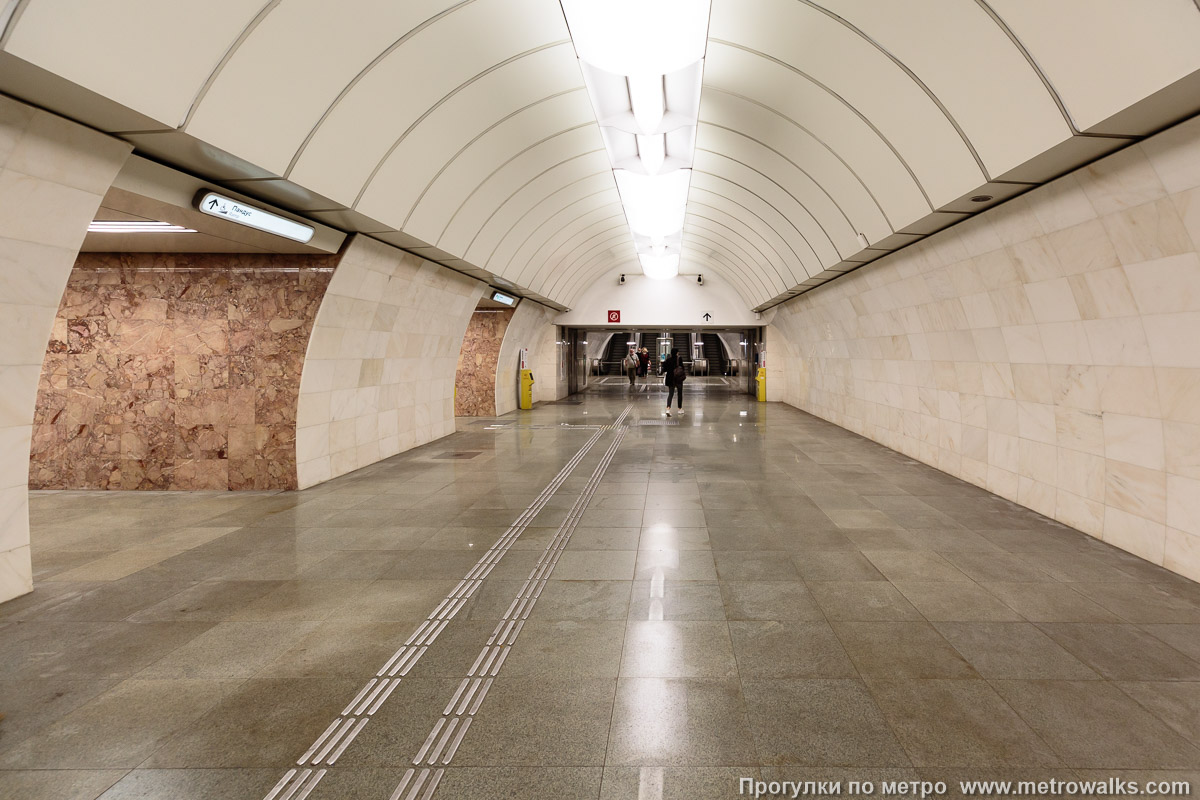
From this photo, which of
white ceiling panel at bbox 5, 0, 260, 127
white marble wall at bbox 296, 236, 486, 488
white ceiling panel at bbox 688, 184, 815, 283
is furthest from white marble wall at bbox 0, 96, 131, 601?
white ceiling panel at bbox 688, 184, 815, 283

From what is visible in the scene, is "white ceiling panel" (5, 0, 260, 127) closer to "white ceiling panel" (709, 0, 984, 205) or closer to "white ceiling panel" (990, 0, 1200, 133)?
"white ceiling panel" (709, 0, 984, 205)

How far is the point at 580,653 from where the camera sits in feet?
12.0

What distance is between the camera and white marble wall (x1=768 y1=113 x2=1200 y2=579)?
466 cm

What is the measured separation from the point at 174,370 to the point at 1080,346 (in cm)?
1065

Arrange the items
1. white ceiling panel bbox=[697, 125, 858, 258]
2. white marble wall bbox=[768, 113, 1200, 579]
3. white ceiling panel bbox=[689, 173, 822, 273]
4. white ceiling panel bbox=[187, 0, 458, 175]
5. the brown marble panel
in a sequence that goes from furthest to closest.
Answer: the brown marble panel
white ceiling panel bbox=[689, 173, 822, 273]
white ceiling panel bbox=[697, 125, 858, 258]
white marble wall bbox=[768, 113, 1200, 579]
white ceiling panel bbox=[187, 0, 458, 175]

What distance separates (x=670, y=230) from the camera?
14.8 metres

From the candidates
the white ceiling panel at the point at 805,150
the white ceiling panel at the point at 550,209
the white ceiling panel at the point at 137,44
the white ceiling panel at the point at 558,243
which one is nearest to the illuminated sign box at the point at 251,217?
the white ceiling panel at the point at 137,44

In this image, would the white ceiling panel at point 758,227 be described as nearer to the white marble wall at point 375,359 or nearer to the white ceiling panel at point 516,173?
the white ceiling panel at point 516,173

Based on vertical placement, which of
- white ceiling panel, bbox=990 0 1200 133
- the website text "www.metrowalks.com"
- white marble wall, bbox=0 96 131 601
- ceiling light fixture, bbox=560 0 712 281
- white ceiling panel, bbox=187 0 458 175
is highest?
ceiling light fixture, bbox=560 0 712 281

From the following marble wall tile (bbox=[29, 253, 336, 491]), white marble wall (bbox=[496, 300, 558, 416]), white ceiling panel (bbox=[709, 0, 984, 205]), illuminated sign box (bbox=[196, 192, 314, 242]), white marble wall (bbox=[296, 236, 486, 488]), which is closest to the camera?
white ceiling panel (bbox=[709, 0, 984, 205])

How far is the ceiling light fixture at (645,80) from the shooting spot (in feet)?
17.8

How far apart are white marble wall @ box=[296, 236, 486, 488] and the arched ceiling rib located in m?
0.96

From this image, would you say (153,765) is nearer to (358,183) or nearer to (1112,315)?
(358,183)

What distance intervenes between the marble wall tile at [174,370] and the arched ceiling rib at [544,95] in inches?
73.8
